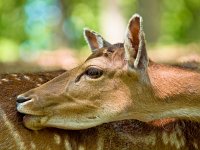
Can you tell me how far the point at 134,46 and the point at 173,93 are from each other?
625 mm

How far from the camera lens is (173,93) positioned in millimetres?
6773

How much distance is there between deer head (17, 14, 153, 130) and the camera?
6477 millimetres

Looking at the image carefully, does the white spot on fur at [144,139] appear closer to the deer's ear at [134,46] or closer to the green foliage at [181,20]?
the deer's ear at [134,46]

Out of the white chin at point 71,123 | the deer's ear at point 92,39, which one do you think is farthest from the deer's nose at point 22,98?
the deer's ear at point 92,39

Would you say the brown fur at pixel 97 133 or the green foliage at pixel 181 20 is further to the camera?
the green foliage at pixel 181 20

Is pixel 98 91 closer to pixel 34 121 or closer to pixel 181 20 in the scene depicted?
pixel 34 121

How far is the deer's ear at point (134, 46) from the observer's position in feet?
21.5

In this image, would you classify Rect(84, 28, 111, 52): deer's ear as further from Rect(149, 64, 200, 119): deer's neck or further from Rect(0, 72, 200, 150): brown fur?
Rect(149, 64, 200, 119): deer's neck

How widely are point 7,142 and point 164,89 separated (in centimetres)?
162

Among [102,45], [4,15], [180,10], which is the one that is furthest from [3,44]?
[102,45]

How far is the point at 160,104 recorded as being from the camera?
6754mm

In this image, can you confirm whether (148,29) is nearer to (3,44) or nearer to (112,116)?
(3,44)

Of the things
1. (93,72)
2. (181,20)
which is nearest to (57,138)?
(93,72)

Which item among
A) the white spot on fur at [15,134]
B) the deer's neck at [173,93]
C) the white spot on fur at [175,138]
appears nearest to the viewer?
the white spot on fur at [15,134]
